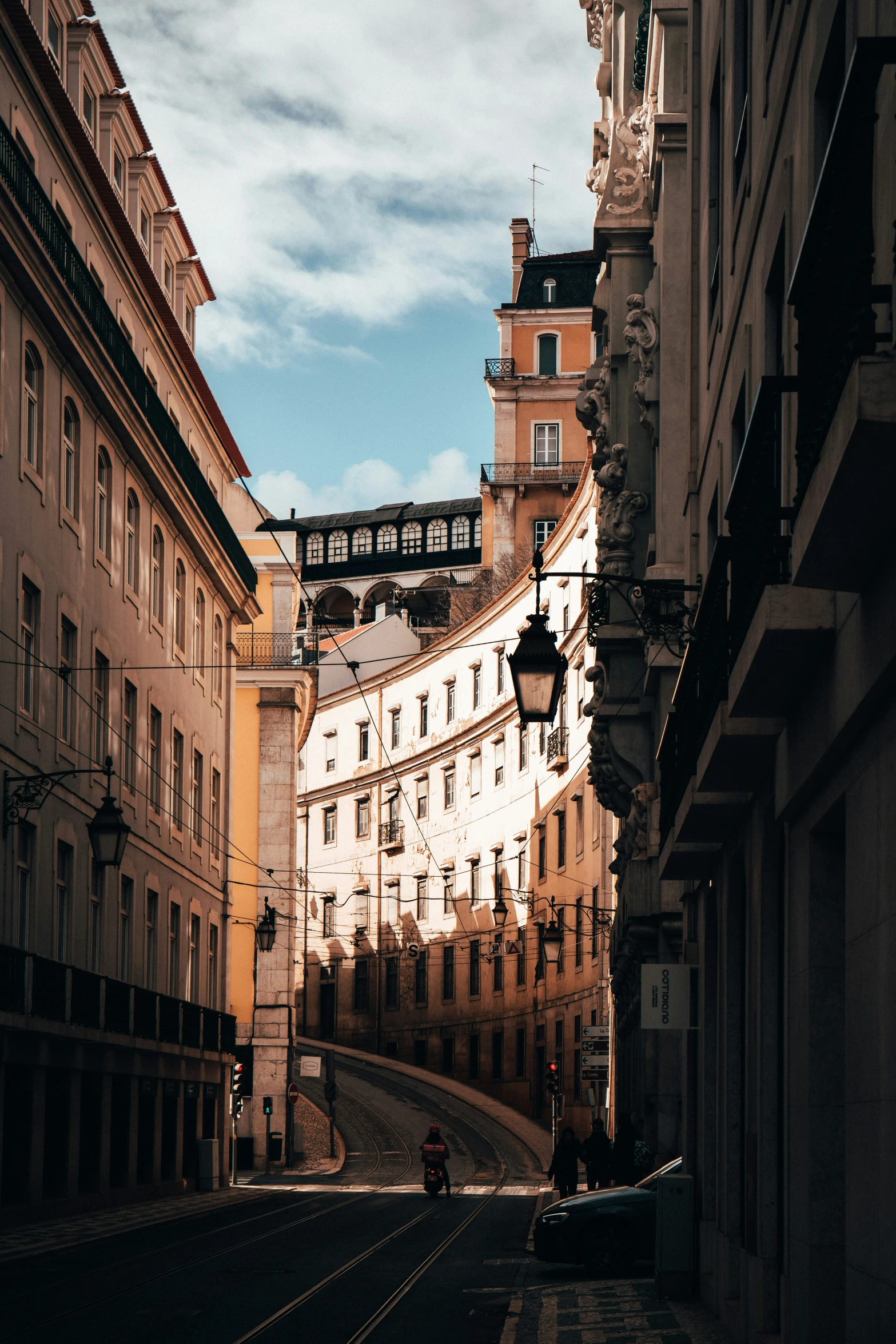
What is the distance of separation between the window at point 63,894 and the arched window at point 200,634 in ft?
39.3

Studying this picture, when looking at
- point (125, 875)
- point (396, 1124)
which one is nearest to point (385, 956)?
point (396, 1124)

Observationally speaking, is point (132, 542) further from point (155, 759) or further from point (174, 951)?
point (174, 951)

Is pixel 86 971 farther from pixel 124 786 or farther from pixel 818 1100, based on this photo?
pixel 818 1100

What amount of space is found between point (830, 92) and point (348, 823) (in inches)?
2879

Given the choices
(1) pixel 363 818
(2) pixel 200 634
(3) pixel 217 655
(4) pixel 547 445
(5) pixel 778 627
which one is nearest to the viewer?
(5) pixel 778 627

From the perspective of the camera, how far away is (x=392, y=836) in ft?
260

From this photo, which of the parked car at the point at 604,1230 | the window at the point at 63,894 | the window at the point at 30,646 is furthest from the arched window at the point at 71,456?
the parked car at the point at 604,1230

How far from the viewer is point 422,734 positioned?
256 feet

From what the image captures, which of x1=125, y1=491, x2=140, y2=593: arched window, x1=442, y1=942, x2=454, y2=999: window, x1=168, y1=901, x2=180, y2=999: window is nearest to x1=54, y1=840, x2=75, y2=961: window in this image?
x1=125, y1=491, x2=140, y2=593: arched window

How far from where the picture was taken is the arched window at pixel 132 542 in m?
36.1

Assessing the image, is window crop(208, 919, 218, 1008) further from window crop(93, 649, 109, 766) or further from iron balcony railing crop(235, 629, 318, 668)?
window crop(93, 649, 109, 766)

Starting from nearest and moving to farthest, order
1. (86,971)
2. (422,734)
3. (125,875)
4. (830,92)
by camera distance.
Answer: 1. (830,92)
2. (86,971)
3. (125,875)
4. (422,734)

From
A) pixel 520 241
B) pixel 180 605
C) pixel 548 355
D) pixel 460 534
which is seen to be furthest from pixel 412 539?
pixel 180 605

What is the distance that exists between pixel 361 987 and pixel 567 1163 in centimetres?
4942
